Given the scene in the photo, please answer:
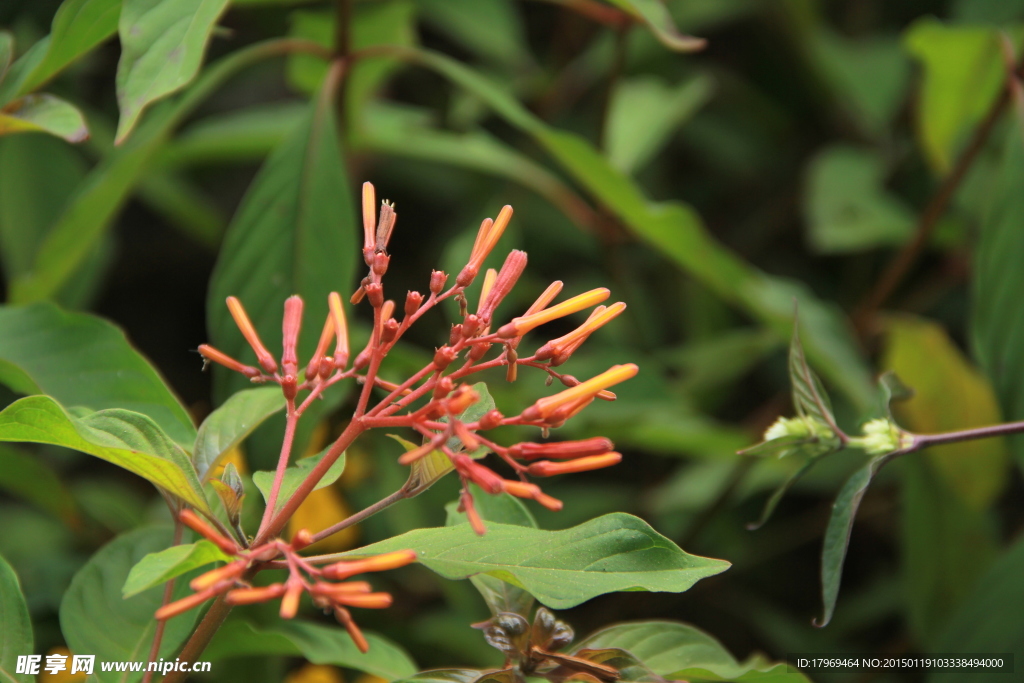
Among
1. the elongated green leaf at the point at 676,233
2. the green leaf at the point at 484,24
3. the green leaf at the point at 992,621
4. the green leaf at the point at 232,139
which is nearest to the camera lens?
the green leaf at the point at 992,621

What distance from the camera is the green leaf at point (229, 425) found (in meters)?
0.50

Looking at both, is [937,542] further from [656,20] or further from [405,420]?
[405,420]

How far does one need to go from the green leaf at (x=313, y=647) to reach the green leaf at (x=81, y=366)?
15cm

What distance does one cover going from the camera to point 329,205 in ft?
2.54

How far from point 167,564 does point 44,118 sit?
0.37 meters

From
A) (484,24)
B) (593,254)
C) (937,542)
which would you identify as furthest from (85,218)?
(937,542)

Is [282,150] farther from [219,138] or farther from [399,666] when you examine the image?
[399,666]

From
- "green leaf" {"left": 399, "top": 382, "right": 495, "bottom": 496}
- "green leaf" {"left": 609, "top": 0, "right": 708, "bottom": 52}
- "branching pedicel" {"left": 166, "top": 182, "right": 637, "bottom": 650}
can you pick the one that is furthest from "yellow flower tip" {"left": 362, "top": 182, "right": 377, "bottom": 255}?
"green leaf" {"left": 609, "top": 0, "right": 708, "bottom": 52}

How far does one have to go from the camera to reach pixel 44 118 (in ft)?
1.88

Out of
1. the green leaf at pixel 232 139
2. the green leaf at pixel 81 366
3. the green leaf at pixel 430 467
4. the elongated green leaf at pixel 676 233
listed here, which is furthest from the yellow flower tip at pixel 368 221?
the green leaf at pixel 232 139

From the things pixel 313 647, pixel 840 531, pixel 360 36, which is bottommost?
pixel 313 647

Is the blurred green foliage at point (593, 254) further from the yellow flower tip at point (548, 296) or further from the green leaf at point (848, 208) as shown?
the yellow flower tip at point (548, 296)

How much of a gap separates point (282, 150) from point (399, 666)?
1.63ft

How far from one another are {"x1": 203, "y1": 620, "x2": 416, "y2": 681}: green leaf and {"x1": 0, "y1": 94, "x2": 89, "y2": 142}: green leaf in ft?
1.19
